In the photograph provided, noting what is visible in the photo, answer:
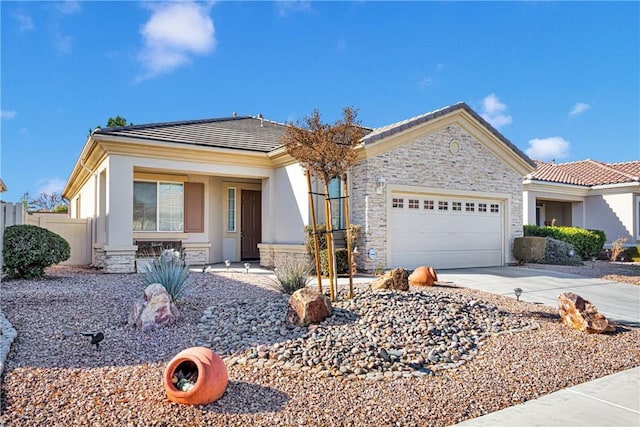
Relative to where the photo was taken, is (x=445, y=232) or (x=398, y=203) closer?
(x=398, y=203)

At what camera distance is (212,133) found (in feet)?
45.1

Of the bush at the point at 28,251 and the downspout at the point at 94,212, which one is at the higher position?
the downspout at the point at 94,212

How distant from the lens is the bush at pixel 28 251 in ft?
29.1

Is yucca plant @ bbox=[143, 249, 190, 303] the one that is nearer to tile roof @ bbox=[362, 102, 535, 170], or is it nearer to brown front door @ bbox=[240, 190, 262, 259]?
tile roof @ bbox=[362, 102, 535, 170]

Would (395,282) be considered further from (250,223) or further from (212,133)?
(212,133)

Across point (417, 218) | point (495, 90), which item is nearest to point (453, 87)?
point (495, 90)

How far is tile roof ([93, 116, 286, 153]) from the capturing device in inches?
464

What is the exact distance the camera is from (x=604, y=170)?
73.5 ft

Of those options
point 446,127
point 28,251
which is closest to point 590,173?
point 446,127

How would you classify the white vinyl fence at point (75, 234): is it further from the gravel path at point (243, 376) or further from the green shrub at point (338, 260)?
the green shrub at point (338, 260)

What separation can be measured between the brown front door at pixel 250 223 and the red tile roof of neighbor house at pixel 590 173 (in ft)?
40.0

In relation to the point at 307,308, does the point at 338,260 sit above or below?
above

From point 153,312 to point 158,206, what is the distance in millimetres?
8357

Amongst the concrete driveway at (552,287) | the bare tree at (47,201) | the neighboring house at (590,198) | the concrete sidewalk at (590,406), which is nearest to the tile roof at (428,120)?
the concrete driveway at (552,287)
